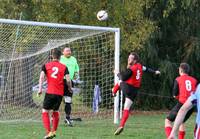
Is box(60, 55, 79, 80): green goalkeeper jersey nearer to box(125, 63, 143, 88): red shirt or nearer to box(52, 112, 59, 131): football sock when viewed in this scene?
box(125, 63, 143, 88): red shirt

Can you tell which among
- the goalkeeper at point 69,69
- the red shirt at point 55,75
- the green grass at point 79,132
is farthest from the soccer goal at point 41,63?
the red shirt at point 55,75

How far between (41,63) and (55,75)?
5990mm

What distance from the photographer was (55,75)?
11.5 meters

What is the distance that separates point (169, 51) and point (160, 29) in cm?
135

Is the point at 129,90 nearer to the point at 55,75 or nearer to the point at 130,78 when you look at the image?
the point at 130,78

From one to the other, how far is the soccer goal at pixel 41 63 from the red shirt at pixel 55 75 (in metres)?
3.74

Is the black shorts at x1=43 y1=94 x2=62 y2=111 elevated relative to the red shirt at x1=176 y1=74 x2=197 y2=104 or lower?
lower

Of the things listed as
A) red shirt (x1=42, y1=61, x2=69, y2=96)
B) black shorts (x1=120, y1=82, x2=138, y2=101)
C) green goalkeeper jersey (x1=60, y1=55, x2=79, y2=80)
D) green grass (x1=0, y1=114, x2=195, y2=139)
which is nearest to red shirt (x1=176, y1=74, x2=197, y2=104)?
green grass (x1=0, y1=114, x2=195, y2=139)

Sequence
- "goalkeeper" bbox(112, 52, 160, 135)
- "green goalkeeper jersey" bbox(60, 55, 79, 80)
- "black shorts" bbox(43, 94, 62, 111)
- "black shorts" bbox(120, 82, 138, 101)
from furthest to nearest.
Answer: "green goalkeeper jersey" bbox(60, 55, 79, 80) → "black shorts" bbox(120, 82, 138, 101) → "goalkeeper" bbox(112, 52, 160, 135) → "black shorts" bbox(43, 94, 62, 111)

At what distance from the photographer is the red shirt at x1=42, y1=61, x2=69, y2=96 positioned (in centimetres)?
1140

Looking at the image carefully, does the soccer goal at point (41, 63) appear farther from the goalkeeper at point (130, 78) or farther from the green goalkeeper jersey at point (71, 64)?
the goalkeeper at point (130, 78)

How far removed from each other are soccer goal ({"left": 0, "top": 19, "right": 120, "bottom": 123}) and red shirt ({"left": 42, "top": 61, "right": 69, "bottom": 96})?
374 cm

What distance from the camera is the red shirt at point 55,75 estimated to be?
37.4 feet

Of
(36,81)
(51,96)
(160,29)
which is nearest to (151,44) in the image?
(160,29)
